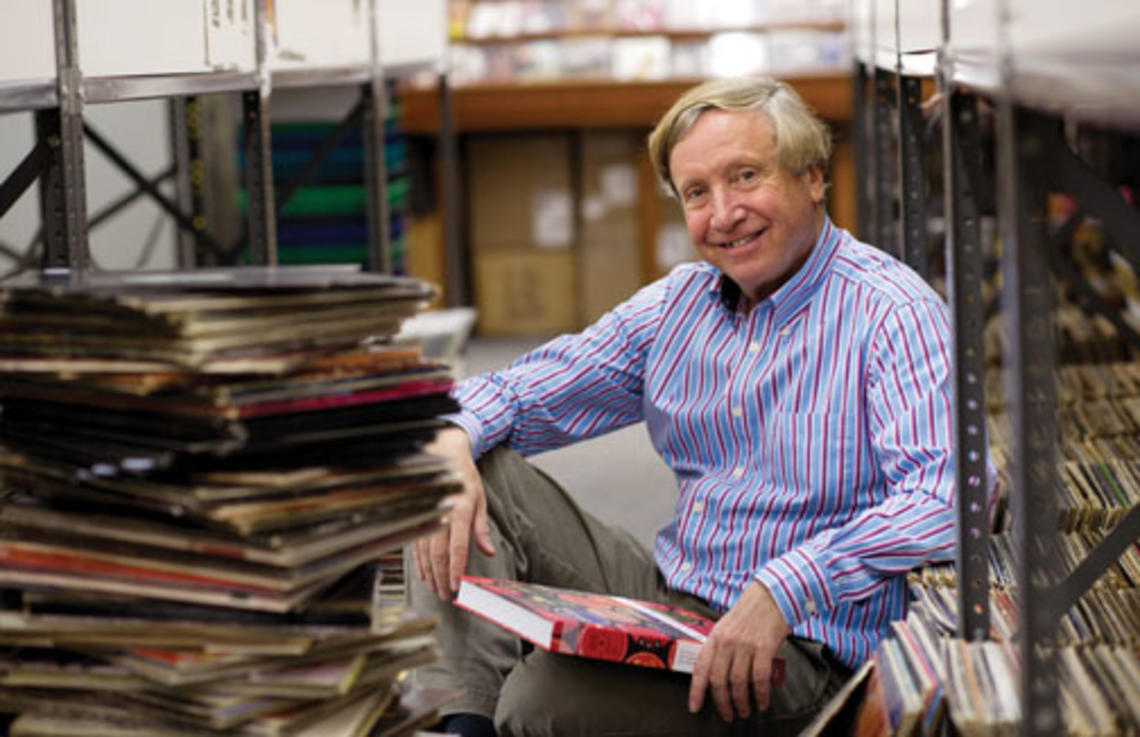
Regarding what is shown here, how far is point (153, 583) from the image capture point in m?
1.73

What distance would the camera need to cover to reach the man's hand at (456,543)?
7.64ft

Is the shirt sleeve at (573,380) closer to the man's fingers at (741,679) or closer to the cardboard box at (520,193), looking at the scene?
the man's fingers at (741,679)

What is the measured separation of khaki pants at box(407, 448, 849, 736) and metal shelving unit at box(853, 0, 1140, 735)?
0.39 meters

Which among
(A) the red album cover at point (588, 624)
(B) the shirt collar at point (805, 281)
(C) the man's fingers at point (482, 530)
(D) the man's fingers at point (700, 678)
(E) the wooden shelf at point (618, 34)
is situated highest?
(E) the wooden shelf at point (618, 34)

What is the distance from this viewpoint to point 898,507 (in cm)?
217

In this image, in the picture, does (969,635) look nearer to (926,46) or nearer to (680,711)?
(680,711)

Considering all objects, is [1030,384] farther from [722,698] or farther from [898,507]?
[722,698]

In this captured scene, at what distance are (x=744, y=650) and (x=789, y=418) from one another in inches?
15.6

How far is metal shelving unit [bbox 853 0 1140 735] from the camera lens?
1.26 m

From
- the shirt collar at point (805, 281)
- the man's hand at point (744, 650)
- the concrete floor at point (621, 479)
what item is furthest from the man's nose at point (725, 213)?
the concrete floor at point (621, 479)

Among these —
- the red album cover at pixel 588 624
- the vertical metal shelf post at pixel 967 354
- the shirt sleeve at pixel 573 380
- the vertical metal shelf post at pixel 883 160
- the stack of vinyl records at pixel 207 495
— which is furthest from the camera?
the vertical metal shelf post at pixel 883 160

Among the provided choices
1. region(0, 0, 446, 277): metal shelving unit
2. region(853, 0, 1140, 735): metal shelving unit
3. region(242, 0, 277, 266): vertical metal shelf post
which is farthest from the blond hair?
region(242, 0, 277, 266): vertical metal shelf post

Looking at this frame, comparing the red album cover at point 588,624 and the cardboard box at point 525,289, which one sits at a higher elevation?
the red album cover at point 588,624

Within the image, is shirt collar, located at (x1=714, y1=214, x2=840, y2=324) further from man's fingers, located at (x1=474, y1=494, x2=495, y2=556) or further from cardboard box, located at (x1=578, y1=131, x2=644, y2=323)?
cardboard box, located at (x1=578, y1=131, x2=644, y2=323)
